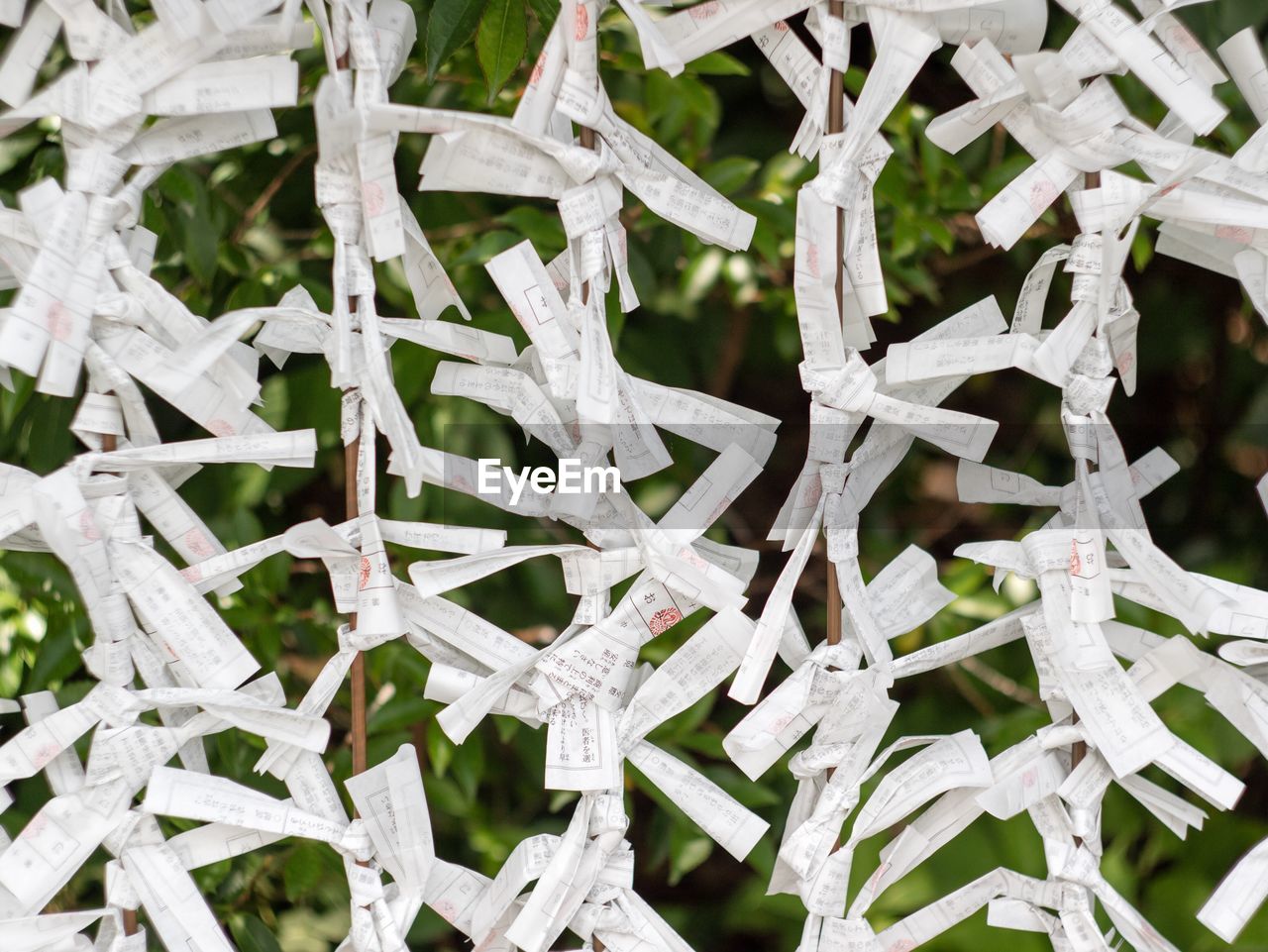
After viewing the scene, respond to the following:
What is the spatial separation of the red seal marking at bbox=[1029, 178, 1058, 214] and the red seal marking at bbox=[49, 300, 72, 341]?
219 millimetres

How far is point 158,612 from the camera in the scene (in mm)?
277

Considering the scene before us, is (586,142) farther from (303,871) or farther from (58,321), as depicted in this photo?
(303,871)

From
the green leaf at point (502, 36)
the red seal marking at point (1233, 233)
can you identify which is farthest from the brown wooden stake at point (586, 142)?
the red seal marking at point (1233, 233)

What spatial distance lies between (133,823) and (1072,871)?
0.23m

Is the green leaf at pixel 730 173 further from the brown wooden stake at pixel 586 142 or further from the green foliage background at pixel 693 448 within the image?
the brown wooden stake at pixel 586 142

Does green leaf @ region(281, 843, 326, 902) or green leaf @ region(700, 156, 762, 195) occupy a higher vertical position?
green leaf @ region(700, 156, 762, 195)

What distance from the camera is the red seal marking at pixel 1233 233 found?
0.91 ft

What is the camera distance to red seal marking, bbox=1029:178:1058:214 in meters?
0.27

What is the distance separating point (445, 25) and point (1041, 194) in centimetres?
15

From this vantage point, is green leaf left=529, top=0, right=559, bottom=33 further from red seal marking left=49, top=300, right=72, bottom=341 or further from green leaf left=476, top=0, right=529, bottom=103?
red seal marking left=49, top=300, right=72, bottom=341

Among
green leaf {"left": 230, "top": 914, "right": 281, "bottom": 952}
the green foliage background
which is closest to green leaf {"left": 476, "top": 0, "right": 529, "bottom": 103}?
the green foliage background

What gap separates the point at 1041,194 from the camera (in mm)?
275

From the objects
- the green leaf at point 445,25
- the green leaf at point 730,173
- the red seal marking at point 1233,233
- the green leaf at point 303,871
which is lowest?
the green leaf at point 303,871

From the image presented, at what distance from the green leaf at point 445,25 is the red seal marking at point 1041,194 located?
0.15 meters
